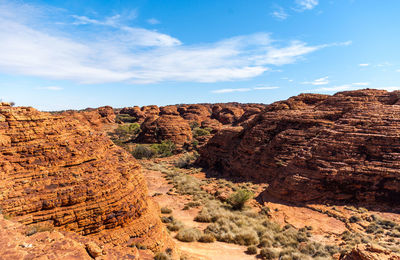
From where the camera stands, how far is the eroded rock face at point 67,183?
6340 mm

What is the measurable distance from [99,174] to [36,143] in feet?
7.64

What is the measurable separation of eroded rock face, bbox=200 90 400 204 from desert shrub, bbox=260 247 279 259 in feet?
20.7

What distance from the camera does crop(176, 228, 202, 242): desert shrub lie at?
1052cm

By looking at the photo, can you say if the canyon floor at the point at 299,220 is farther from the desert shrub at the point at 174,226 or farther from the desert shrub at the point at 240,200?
the desert shrub at the point at 240,200

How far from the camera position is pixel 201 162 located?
29125mm

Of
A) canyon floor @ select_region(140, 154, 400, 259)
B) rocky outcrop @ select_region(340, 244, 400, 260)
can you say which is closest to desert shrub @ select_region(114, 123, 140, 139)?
canyon floor @ select_region(140, 154, 400, 259)

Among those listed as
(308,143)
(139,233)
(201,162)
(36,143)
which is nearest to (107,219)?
(139,233)

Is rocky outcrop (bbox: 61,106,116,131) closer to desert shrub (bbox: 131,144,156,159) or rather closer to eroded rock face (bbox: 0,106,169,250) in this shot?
desert shrub (bbox: 131,144,156,159)

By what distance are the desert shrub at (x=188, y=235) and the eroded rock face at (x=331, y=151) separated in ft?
24.5

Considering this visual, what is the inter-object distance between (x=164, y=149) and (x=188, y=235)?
26.7 m

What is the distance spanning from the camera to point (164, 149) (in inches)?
Result: 1447

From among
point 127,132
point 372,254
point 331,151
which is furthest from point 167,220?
point 127,132

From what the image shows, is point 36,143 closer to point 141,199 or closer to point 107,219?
point 107,219

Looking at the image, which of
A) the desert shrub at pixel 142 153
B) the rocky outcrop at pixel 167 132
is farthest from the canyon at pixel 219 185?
the rocky outcrop at pixel 167 132
